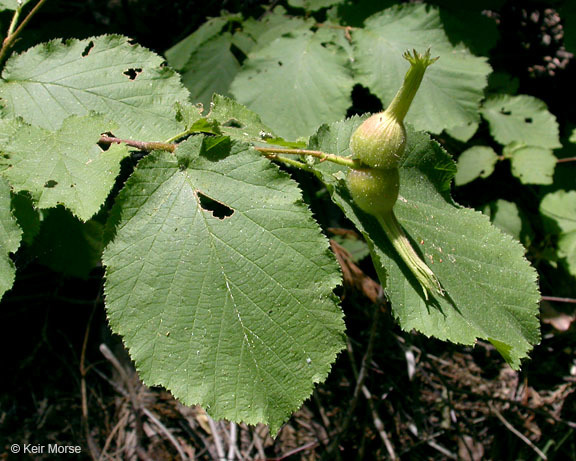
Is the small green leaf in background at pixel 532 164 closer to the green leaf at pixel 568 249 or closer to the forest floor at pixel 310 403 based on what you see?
the green leaf at pixel 568 249

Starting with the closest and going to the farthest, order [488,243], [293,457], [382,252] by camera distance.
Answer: [382,252] → [488,243] → [293,457]

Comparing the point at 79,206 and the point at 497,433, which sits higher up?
the point at 79,206

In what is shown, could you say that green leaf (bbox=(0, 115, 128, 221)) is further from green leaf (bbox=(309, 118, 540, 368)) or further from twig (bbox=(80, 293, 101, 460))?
twig (bbox=(80, 293, 101, 460))

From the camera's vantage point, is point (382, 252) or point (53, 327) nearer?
point (382, 252)

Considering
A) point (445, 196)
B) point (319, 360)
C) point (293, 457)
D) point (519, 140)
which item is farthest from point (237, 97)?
point (293, 457)

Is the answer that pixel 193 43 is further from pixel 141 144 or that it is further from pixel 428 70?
pixel 141 144

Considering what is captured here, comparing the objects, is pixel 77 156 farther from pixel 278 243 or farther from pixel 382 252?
pixel 382 252

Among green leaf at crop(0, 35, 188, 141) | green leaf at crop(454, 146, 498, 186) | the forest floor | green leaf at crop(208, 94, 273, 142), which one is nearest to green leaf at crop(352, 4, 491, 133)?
green leaf at crop(454, 146, 498, 186)
